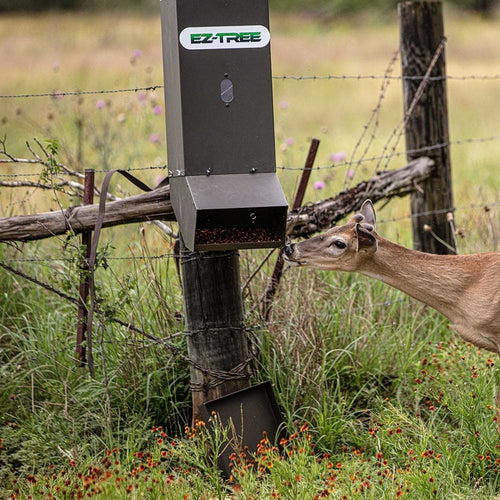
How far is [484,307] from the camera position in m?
5.06

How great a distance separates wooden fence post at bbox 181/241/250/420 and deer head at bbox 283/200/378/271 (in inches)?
18.5

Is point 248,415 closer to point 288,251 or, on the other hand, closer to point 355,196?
point 288,251

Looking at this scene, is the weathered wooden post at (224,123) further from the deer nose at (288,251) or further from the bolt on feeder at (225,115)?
the deer nose at (288,251)

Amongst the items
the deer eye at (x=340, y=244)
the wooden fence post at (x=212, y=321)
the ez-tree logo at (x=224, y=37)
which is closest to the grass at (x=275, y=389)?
the wooden fence post at (x=212, y=321)

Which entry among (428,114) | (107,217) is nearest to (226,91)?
(107,217)

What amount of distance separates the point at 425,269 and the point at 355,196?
0.97m

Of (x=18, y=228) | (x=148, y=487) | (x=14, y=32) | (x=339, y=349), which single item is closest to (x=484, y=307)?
(x=339, y=349)

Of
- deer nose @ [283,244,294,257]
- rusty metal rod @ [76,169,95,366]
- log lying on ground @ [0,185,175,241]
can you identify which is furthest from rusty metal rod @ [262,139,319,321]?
rusty metal rod @ [76,169,95,366]

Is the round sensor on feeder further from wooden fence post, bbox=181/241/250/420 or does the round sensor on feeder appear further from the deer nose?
the deer nose

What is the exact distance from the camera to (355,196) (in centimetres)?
602

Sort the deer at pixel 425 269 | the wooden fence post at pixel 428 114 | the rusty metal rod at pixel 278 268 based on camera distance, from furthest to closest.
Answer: the wooden fence post at pixel 428 114
the rusty metal rod at pixel 278 268
the deer at pixel 425 269

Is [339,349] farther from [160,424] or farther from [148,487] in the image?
[148,487]

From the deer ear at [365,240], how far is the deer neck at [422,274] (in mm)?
62

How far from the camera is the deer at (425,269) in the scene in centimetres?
509
